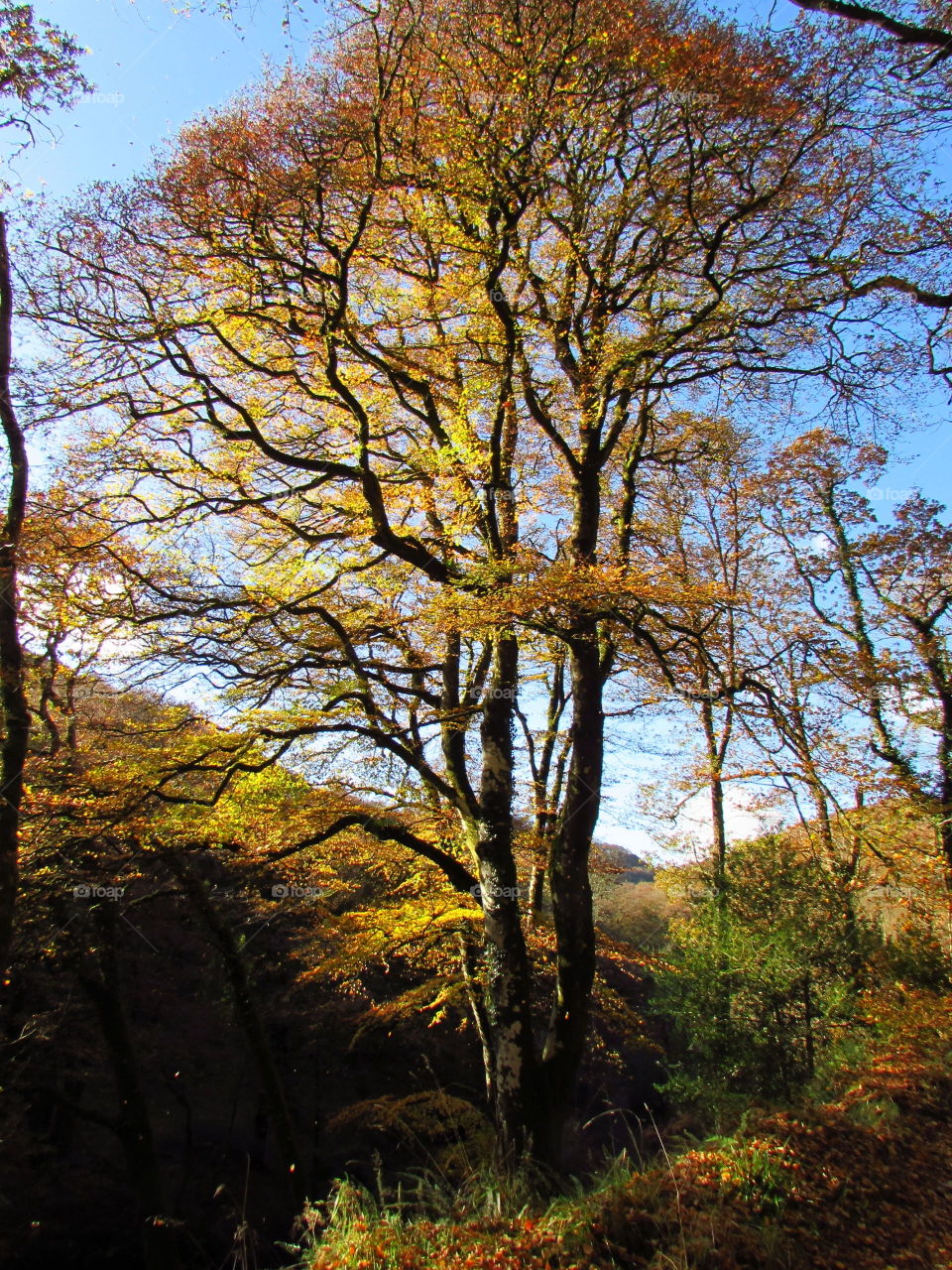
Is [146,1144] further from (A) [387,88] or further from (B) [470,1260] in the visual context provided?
(A) [387,88]

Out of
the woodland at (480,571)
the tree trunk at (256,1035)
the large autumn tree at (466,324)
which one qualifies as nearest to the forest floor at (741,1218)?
the woodland at (480,571)

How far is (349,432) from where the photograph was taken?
8203mm

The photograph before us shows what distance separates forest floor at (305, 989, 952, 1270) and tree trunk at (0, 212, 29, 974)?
4.58m

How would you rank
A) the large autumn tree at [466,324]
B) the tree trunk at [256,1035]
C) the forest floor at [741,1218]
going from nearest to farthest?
the forest floor at [741,1218] → the large autumn tree at [466,324] → the tree trunk at [256,1035]

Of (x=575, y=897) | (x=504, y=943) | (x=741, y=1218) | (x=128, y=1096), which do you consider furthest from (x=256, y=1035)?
(x=741, y=1218)

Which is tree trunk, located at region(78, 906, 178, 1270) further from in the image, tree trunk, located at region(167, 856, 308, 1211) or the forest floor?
the forest floor

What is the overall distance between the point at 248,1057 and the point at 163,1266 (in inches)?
280

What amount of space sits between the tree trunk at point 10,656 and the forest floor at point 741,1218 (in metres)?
4.58

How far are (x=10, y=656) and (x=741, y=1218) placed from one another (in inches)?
289

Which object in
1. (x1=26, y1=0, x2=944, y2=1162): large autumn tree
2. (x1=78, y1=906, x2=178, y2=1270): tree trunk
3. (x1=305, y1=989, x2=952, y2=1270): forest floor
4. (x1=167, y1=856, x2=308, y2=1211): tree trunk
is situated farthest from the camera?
(x1=167, y1=856, x2=308, y2=1211): tree trunk

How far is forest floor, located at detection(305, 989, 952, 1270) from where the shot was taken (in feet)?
9.09

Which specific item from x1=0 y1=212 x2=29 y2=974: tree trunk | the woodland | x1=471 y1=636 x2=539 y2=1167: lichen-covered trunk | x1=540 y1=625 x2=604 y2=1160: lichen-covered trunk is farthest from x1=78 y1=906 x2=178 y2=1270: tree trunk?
x1=540 y1=625 x2=604 y2=1160: lichen-covered trunk

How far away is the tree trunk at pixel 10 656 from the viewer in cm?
619

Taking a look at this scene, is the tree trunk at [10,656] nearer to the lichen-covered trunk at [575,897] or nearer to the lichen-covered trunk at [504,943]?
the lichen-covered trunk at [504,943]
